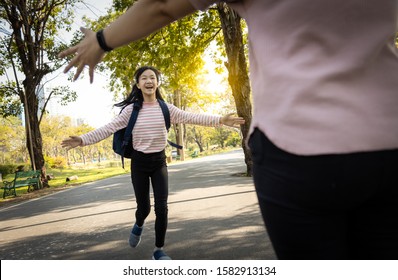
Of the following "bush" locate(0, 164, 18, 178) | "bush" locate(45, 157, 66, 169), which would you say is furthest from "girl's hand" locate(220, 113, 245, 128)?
"bush" locate(45, 157, 66, 169)

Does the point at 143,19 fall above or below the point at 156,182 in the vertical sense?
above

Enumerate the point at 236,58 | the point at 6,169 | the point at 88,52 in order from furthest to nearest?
1. the point at 6,169
2. the point at 236,58
3. the point at 88,52

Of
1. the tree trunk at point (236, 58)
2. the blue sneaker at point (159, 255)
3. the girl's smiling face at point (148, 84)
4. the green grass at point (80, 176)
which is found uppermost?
the tree trunk at point (236, 58)

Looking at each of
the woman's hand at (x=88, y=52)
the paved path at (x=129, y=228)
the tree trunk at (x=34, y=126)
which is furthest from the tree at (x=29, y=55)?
the woman's hand at (x=88, y=52)

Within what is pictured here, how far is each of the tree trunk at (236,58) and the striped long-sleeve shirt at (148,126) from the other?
5962 mm

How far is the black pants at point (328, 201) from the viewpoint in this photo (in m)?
0.84

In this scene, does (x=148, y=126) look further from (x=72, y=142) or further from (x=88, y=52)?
(x=88, y=52)

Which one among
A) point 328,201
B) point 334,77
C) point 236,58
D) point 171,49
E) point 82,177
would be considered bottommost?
point 82,177

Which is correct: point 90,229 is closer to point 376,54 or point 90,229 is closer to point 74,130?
point 376,54

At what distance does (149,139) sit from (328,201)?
3069mm

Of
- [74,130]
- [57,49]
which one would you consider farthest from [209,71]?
[74,130]

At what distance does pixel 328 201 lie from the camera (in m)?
0.86

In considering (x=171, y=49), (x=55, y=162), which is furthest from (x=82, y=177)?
(x=55, y=162)

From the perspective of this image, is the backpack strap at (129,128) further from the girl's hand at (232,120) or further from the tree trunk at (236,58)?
the tree trunk at (236,58)
